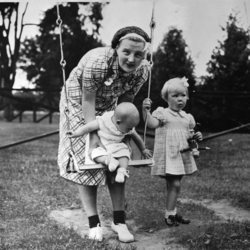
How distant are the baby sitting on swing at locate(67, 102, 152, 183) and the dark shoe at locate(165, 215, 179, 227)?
839mm

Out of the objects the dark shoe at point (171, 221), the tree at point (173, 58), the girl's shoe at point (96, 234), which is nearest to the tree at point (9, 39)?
the tree at point (173, 58)

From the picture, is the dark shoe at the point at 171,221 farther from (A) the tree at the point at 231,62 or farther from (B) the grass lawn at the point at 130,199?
(A) the tree at the point at 231,62

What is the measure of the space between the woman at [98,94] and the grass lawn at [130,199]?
269 mm

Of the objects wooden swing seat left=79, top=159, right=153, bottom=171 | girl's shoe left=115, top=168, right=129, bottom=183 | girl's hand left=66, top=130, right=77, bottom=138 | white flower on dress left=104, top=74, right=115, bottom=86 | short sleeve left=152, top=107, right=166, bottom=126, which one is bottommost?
girl's shoe left=115, top=168, right=129, bottom=183

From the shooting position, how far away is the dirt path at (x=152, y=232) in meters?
3.08

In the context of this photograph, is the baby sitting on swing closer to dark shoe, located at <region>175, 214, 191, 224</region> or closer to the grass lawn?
the grass lawn

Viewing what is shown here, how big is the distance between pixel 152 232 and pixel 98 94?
1124 millimetres

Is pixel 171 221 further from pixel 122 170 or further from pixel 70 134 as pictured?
pixel 70 134

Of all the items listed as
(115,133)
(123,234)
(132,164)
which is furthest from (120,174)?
(123,234)

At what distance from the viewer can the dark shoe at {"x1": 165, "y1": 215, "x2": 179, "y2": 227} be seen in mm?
3529

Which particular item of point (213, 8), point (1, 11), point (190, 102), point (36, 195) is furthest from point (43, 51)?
point (36, 195)

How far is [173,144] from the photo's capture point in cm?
360

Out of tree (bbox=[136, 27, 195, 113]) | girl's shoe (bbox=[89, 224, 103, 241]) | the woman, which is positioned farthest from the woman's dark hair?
tree (bbox=[136, 27, 195, 113])

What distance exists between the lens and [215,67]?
8617 mm
